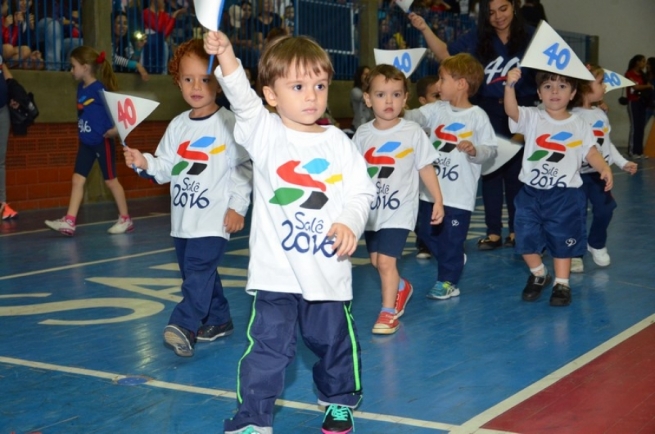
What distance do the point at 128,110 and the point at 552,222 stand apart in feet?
10.4

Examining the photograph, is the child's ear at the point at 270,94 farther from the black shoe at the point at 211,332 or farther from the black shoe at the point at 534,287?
the black shoe at the point at 534,287

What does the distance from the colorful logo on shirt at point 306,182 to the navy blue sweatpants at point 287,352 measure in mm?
398

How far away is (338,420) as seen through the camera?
4.02 meters

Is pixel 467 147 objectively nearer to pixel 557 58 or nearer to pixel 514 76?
pixel 514 76

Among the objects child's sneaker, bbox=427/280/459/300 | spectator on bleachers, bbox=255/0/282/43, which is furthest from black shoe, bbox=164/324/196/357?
spectator on bleachers, bbox=255/0/282/43

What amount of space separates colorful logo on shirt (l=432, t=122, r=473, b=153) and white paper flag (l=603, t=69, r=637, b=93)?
182 cm

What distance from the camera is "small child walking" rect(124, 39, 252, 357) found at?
17.6 feet

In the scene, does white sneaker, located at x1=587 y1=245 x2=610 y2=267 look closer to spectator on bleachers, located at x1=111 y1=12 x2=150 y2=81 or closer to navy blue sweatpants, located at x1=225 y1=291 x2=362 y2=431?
navy blue sweatpants, located at x1=225 y1=291 x2=362 y2=431

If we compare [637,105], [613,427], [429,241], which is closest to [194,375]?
[613,427]

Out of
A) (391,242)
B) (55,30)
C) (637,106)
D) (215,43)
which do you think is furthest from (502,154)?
(637,106)

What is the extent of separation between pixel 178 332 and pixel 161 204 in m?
8.33

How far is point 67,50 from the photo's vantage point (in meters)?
13.2

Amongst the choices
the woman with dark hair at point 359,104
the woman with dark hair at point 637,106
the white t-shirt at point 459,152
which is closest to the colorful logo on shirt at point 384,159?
the white t-shirt at point 459,152

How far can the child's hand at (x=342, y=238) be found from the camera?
12.2 feet
